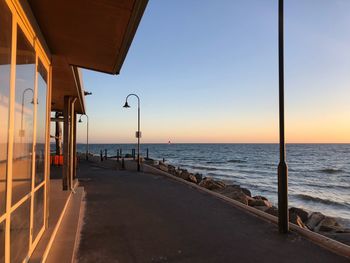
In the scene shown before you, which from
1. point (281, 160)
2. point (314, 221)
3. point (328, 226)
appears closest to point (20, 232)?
point (281, 160)

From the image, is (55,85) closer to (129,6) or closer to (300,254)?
(129,6)

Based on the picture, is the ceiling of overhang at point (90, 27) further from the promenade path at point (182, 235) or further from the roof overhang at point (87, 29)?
the promenade path at point (182, 235)

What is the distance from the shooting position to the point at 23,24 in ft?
14.2

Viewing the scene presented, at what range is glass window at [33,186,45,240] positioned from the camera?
5715 millimetres

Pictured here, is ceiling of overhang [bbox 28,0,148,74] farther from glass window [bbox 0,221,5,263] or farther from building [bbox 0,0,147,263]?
glass window [bbox 0,221,5,263]

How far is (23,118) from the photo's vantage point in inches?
171

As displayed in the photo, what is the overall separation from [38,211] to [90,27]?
9.90 ft

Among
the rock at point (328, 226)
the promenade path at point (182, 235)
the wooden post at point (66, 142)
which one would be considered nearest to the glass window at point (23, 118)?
the promenade path at point (182, 235)

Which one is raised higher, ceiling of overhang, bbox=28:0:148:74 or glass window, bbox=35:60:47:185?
ceiling of overhang, bbox=28:0:148:74

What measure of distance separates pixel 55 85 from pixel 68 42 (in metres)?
4.26

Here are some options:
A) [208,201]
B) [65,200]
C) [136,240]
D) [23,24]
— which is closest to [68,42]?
[23,24]

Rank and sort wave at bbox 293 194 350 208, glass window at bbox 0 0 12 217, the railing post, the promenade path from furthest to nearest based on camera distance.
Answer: wave at bbox 293 194 350 208, the railing post, the promenade path, glass window at bbox 0 0 12 217

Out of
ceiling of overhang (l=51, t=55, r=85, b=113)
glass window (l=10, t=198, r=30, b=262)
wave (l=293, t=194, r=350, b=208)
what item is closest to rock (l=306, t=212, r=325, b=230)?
ceiling of overhang (l=51, t=55, r=85, b=113)

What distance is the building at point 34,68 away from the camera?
3.48 meters
